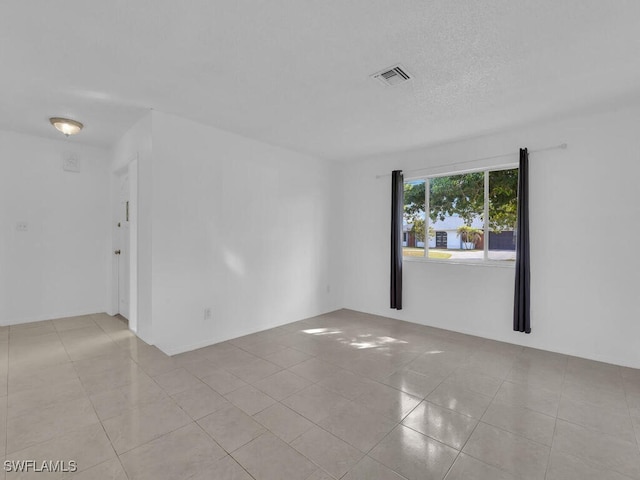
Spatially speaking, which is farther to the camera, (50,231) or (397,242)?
(397,242)

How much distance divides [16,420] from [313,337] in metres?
2.77

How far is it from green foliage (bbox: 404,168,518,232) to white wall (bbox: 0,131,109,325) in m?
4.90

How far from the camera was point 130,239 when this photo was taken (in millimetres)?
3775

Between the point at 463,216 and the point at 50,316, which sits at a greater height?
the point at 463,216

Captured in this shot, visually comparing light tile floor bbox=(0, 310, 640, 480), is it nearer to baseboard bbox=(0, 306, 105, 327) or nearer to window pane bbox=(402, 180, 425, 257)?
baseboard bbox=(0, 306, 105, 327)

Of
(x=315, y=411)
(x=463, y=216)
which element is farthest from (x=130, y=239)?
(x=463, y=216)

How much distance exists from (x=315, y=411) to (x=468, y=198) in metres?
3.40

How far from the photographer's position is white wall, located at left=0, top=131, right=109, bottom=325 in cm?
403

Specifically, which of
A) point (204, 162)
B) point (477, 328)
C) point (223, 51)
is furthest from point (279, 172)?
point (477, 328)

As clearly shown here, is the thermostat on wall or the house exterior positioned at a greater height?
the thermostat on wall

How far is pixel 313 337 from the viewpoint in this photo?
399 centimetres

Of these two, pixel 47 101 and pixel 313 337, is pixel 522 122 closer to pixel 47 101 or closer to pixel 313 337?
pixel 313 337

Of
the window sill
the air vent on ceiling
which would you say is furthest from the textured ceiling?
the window sill

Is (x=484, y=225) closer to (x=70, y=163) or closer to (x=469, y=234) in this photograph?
(x=469, y=234)
